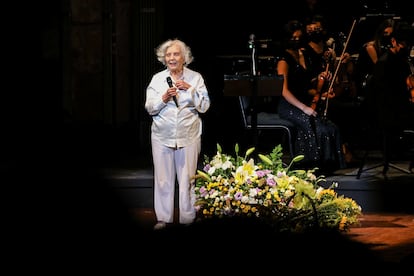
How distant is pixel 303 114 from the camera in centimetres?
862

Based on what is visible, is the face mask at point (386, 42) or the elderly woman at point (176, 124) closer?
the elderly woman at point (176, 124)

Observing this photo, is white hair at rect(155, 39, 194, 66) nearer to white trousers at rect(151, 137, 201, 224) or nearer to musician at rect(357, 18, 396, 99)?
white trousers at rect(151, 137, 201, 224)

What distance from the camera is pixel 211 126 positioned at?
36.1 feet

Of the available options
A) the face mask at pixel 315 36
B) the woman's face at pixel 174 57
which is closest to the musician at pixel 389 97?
the face mask at pixel 315 36

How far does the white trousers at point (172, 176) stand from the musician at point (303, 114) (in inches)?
66.0

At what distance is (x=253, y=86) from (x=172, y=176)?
35.8 inches

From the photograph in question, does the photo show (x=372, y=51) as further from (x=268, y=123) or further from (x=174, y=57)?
(x=174, y=57)

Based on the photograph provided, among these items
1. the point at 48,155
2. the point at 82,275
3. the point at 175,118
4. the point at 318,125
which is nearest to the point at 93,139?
the point at 48,155

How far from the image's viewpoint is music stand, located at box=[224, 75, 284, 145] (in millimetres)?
6887

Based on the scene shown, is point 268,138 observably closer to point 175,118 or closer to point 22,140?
point 22,140

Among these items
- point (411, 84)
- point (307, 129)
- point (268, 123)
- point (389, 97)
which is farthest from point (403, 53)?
point (268, 123)

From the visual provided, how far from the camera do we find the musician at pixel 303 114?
859 cm

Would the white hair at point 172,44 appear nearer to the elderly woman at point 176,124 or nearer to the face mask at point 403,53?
the elderly woman at point 176,124

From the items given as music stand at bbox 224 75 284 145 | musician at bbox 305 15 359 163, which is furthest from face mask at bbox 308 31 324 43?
music stand at bbox 224 75 284 145
